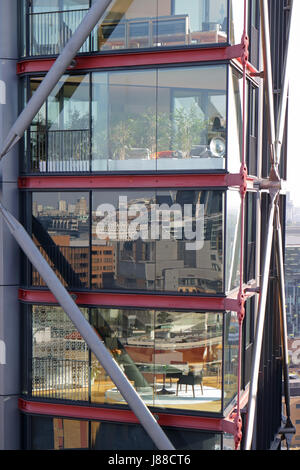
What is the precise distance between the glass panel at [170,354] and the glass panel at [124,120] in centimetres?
358

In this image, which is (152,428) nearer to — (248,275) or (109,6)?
(248,275)

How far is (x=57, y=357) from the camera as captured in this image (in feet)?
56.7

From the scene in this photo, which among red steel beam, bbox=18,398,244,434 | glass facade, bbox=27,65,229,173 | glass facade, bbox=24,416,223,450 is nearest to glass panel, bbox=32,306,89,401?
red steel beam, bbox=18,398,244,434

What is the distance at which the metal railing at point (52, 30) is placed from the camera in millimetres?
16797

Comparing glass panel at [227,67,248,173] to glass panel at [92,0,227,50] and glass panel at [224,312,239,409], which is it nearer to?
glass panel at [92,0,227,50]

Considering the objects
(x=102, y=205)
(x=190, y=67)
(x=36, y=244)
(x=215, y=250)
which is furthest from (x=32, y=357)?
(x=190, y=67)

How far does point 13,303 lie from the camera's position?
701 inches

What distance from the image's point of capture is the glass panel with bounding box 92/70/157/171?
53.1ft

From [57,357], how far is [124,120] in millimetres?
6005

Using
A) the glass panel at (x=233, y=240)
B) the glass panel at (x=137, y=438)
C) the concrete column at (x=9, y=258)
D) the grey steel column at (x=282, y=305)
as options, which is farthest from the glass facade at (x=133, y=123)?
the glass panel at (x=137, y=438)

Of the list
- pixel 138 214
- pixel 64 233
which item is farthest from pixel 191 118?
pixel 64 233

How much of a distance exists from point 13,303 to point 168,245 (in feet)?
14.8

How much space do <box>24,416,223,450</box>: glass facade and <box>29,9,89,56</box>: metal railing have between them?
9.10 metres

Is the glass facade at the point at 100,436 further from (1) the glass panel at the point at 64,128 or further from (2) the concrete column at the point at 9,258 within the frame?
(1) the glass panel at the point at 64,128
